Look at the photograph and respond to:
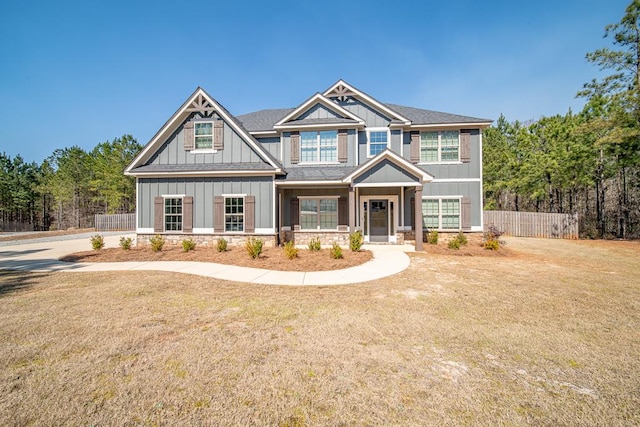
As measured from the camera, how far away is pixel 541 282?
684 centimetres

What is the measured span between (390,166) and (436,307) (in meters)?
8.44

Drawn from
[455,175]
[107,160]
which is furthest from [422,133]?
[107,160]

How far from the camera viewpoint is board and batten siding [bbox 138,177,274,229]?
13203 mm

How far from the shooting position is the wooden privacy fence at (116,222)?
28828mm

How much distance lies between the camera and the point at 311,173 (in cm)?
1389

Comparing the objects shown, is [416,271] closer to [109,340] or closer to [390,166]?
[390,166]

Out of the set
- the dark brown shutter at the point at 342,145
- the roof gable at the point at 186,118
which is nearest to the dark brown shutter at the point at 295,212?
the roof gable at the point at 186,118

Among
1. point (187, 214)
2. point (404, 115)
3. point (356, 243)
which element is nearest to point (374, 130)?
point (404, 115)

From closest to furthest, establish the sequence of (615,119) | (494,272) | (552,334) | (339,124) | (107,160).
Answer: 1. (552,334)
2. (494,272)
3. (339,124)
4. (615,119)
5. (107,160)

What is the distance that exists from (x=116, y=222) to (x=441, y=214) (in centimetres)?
3343

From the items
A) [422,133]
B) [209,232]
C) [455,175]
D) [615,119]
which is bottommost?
[209,232]

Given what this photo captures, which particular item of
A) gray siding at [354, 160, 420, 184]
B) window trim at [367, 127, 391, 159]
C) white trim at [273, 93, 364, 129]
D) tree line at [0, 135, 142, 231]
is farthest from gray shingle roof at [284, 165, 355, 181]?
tree line at [0, 135, 142, 231]

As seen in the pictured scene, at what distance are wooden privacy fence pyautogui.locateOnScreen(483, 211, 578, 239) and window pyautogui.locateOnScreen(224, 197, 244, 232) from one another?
56.3ft

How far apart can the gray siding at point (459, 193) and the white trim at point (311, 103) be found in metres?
5.73
